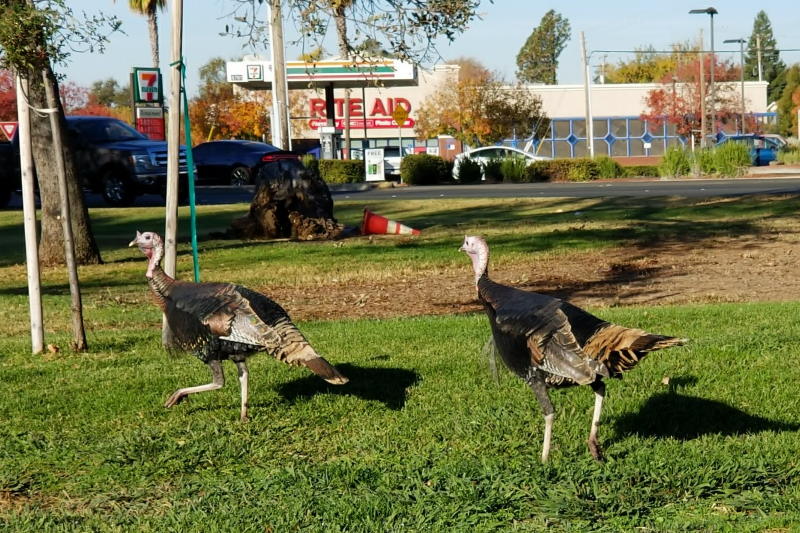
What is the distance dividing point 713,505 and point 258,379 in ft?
12.3

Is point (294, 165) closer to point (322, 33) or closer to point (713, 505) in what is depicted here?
point (322, 33)

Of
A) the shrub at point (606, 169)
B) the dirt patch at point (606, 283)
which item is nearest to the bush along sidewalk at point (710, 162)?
the shrub at point (606, 169)

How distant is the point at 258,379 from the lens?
26.6 ft

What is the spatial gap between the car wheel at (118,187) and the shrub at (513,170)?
16790 millimetres

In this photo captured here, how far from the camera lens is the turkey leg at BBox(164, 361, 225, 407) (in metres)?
6.88

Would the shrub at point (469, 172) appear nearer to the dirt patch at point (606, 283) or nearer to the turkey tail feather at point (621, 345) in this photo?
the dirt patch at point (606, 283)

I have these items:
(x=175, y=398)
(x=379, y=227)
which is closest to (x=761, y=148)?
(x=379, y=227)

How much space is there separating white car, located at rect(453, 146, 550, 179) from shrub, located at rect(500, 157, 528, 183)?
1039 mm

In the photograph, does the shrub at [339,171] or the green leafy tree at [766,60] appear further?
the green leafy tree at [766,60]

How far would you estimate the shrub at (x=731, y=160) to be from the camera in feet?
122

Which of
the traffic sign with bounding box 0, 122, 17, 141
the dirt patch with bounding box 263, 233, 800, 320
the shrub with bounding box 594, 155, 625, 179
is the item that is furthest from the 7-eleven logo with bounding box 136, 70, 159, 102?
the dirt patch with bounding box 263, 233, 800, 320

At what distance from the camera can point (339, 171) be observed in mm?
41188

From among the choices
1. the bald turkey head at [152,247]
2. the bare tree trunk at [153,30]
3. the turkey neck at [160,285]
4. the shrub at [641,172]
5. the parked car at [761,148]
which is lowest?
the turkey neck at [160,285]

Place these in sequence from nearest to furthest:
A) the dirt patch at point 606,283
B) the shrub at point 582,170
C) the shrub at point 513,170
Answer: the dirt patch at point 606,283 → the shrub at point 582,170 → the shrub at point 513,170
